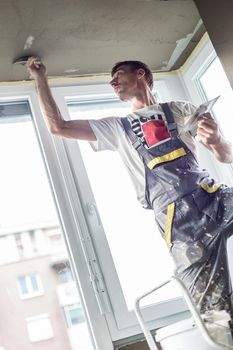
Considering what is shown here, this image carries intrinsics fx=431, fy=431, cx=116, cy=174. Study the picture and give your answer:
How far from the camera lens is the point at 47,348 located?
1.86m

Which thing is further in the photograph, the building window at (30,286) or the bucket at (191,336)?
the building window at (30,286)

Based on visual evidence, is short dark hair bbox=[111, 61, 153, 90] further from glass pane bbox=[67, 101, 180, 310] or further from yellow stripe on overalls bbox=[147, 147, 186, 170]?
yellow stripe on overalls bbox=[147, 147, 186, 170]

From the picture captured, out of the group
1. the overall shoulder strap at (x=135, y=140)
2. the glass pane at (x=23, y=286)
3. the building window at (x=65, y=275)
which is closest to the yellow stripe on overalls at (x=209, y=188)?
the overall shoulder strap at (x=135, y=140)

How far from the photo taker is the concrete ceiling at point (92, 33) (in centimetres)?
193

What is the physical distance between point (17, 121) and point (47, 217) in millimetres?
568

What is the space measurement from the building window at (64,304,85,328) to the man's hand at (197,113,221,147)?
0.97 m

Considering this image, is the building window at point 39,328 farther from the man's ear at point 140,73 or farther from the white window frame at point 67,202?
the man's ear at point 140,73

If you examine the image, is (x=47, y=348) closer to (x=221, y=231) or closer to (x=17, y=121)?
(x=221, y=231)

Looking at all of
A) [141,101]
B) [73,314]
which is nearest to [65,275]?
[73,314]

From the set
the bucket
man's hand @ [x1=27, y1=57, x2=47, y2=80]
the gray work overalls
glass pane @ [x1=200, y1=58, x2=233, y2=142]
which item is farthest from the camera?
glass pane @ [x1=200, y1=58, x2=233, y2=142]

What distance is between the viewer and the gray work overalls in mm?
1727

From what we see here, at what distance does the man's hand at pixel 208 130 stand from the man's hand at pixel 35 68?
0.81 metres

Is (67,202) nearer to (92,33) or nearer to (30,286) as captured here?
(30,286)

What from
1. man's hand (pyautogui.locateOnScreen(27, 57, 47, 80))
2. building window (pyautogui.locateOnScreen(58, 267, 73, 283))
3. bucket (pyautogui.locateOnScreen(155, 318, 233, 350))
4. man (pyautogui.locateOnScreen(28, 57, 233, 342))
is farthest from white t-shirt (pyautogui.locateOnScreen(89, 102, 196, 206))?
bucket (pyautogui.locateOnScreen(155, 318, 233, 350))
